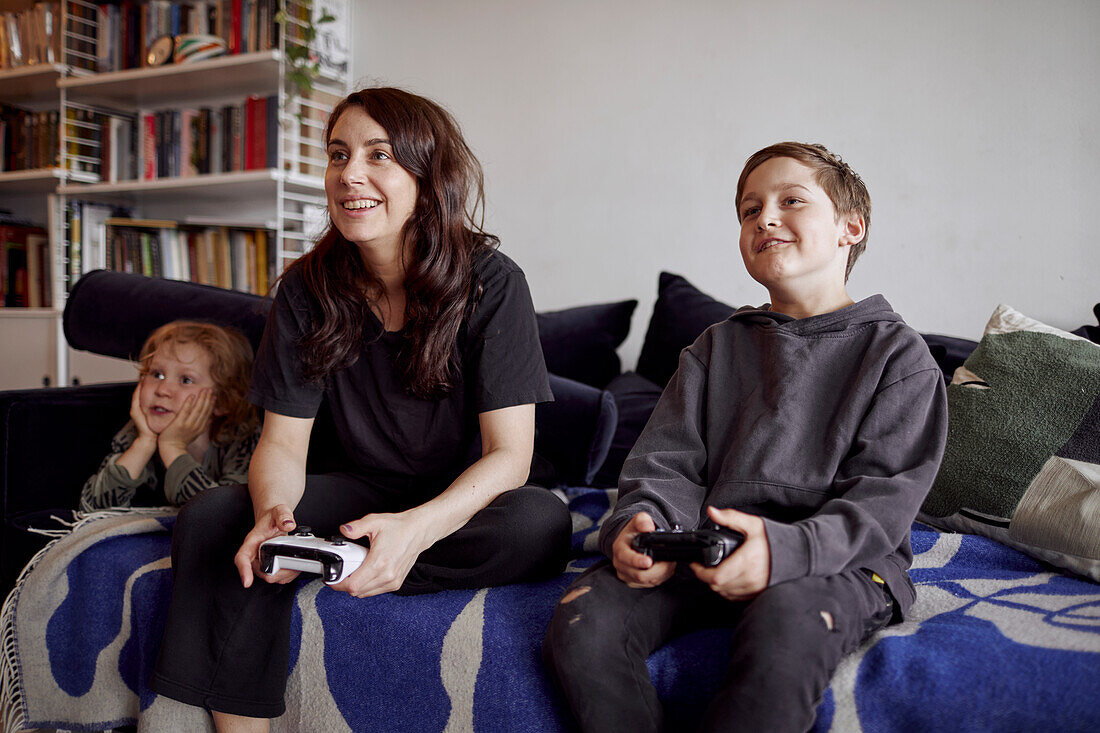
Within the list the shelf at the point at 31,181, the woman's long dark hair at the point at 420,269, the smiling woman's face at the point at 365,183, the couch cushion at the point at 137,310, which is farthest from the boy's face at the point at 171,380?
the shelf at the point at 31,181

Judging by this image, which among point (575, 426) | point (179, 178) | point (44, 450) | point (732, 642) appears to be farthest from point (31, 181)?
point (732, 642)

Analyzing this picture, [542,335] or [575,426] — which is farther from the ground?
[542,335]

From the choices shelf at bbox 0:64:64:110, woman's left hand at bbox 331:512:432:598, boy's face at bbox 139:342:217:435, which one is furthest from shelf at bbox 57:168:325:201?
woman's left hand at bbox 331:512:432:598

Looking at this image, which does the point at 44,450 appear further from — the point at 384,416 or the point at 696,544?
the point at 696,544

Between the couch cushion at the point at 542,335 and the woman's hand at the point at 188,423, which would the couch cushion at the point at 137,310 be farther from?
the woman's hand at the point at 188,423

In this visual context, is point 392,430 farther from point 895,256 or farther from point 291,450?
point 895,256

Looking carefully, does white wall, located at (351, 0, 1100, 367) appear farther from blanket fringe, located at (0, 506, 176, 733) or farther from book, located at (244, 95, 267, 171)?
blanket fringe, located at (0, 506, 176, 733)

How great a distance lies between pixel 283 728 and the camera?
38.1 inches

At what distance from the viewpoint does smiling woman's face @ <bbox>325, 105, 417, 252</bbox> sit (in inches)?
42.6

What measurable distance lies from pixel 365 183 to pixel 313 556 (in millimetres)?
511

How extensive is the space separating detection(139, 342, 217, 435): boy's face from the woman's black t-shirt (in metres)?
0.32

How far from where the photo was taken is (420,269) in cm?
110

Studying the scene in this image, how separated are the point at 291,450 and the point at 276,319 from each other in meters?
0.20

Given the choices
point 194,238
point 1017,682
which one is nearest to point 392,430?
point 1017,682
